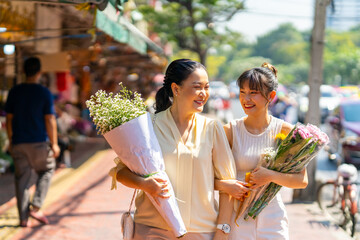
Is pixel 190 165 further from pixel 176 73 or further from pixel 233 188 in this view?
pixel 176 73

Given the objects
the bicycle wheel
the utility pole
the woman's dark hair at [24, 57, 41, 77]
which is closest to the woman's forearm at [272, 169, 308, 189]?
the woman's dark hair at [24, 57, 41, 77]

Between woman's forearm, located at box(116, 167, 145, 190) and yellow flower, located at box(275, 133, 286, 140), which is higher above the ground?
yellow flower, located at box(275, 133, 286, 140)

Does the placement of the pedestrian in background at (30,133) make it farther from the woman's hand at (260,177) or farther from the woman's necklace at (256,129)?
the woman's hand at (260,177)

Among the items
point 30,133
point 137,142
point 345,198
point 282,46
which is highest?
point 282,46

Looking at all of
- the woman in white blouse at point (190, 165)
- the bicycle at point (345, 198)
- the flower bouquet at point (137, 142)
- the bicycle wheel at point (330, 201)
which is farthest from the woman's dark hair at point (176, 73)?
the bicycle wheel at point (330, 201)

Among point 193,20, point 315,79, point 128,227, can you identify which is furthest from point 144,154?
point 193,20

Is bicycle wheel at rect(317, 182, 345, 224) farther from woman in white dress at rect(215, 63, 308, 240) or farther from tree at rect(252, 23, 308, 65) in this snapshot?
tree at rect(252, 23, 308, 65)

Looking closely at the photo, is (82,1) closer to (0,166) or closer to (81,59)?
(0,166)

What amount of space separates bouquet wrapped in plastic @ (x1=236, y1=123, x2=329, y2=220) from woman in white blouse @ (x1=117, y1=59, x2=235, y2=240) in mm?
185

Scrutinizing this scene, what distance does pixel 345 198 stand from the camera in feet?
25.3

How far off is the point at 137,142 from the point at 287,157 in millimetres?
915

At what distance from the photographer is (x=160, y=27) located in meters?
27.9

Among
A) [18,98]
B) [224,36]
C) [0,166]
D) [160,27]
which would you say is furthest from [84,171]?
[224,36]

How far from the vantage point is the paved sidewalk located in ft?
22.8
